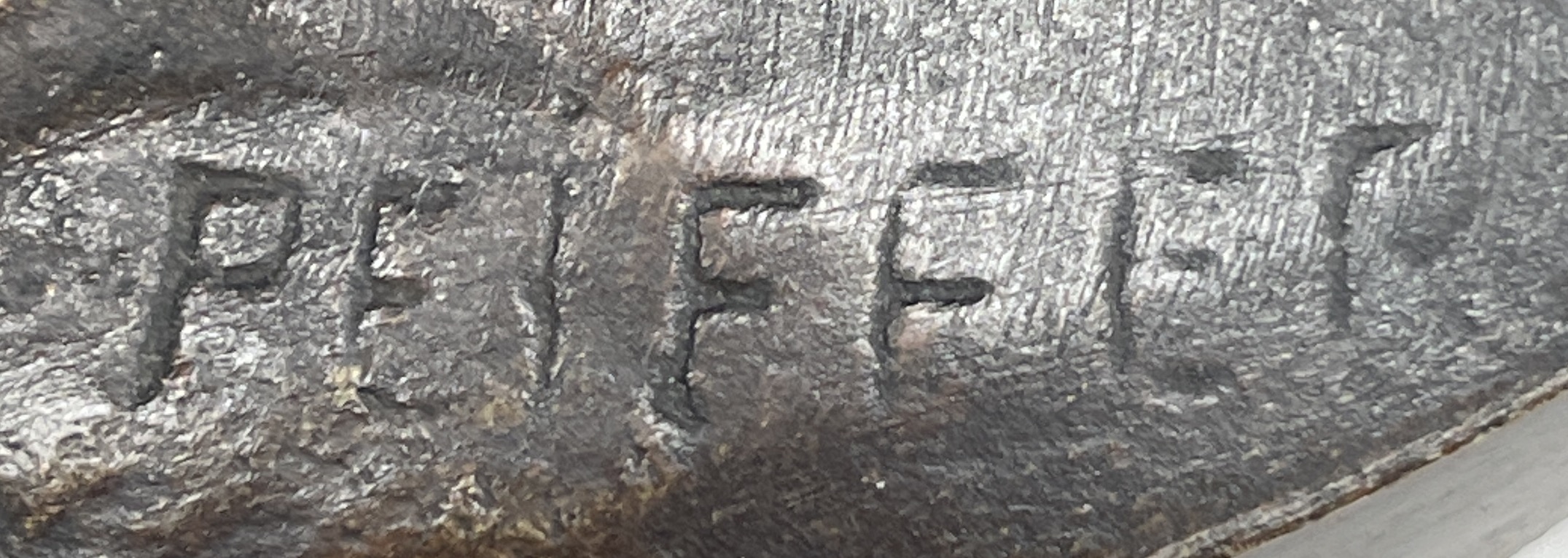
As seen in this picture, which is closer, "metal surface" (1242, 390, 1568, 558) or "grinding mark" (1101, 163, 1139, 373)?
"grinding mark" (1101, 163, 1139, 373)

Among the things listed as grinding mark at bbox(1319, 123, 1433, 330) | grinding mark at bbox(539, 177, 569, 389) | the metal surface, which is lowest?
the metal surface

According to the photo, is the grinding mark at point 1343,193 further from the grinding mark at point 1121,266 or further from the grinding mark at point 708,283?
the grinding mark at point 708,283

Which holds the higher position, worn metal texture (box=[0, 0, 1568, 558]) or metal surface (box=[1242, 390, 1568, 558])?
worn metal texture (box=[0, 0, 1568, 558])

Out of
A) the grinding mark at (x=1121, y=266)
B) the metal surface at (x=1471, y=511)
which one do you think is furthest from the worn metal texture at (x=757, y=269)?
the metal surface at (x=1471, y=511)

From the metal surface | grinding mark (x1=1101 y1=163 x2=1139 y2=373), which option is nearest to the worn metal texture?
grinding mark (x1=1101 y1=163 x2=1139 y2=373)

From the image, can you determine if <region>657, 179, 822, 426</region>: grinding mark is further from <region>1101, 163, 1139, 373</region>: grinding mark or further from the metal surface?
the metal surface

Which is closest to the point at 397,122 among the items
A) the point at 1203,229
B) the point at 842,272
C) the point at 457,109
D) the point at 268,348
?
the point at 457,109

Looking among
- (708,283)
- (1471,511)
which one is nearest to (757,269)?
(708,283)
